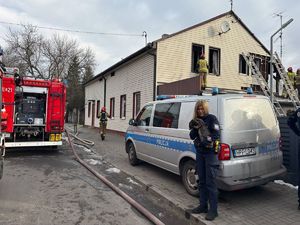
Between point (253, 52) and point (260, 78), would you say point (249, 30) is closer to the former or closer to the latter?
point (253, 52)

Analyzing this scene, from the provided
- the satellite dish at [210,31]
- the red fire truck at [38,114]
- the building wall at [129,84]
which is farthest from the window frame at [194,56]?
the red fire truck at [38,114]

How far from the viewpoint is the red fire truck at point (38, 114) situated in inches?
404

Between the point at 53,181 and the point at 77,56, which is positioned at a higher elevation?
the point at 77,56

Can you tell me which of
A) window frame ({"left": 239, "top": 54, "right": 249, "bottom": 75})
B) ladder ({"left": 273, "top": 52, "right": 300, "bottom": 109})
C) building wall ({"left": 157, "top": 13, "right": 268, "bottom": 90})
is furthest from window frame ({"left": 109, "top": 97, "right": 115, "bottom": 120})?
ladder ({"left": 273, "top": 52, "right": 300, "bottom": 109})

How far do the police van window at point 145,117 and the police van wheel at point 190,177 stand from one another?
208cm

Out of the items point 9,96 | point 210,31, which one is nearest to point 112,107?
point 210,31

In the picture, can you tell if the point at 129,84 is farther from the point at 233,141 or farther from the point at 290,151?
the point at 233,141

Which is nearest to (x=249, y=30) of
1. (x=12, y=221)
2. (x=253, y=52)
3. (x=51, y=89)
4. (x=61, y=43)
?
(x=253, y=52)

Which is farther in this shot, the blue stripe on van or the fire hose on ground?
the blue stripe on van

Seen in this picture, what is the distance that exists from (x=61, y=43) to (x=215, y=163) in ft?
153

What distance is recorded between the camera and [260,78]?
16.2 metres

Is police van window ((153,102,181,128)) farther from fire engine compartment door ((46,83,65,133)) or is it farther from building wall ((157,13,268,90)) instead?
building wall ((157,13,268,90))

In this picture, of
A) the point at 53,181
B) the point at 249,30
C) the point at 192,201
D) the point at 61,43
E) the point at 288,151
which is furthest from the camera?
the point at 61,43

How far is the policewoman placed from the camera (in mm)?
4383
